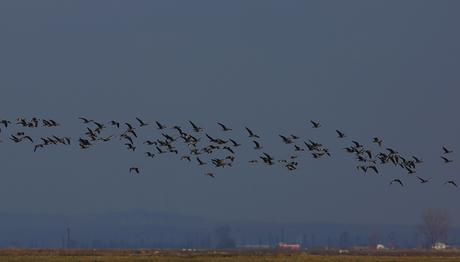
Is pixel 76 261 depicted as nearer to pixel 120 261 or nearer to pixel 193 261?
pixel 120 261

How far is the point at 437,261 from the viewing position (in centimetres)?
10725

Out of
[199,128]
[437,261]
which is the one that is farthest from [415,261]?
[199,128]

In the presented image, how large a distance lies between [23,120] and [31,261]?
19.5 metres

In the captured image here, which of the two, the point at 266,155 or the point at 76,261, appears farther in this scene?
the point at 76,261

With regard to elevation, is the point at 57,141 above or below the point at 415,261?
above

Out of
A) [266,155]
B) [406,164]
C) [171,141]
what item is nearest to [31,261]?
[171,141]

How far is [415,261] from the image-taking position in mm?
110438

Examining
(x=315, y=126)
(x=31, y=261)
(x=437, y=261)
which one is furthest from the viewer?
(x=437, y=261)

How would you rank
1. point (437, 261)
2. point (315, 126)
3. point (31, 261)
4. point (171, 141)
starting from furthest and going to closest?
point (437, 261) → point (31, 261) → point (171, 141) → point (315, 126)

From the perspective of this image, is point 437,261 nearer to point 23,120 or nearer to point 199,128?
point 199,128

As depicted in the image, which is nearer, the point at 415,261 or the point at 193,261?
the point at 193,261

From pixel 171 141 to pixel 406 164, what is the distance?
18.9m

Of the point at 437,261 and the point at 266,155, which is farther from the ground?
the point at 266,155

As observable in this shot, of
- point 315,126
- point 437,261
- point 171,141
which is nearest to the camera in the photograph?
point 315,126
